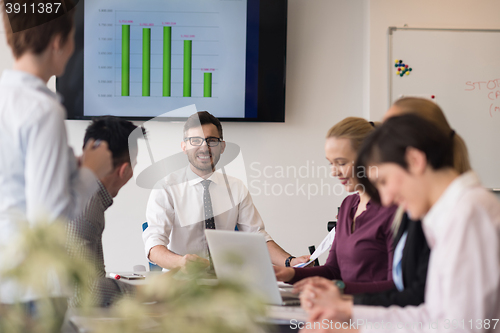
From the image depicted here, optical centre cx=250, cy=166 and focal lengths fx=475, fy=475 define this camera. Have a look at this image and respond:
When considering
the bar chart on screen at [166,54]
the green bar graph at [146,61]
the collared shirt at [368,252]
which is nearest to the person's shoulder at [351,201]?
the collared shirt at [368,252]

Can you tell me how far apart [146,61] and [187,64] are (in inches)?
10.3

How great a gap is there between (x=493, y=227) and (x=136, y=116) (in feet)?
8.05

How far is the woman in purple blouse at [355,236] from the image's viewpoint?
5.37ft

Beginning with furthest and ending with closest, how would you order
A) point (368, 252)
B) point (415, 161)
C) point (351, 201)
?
point (351, 201)
point (368, 252)
point (415, 161)

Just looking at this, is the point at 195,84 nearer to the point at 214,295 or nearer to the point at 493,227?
the point at 493,227

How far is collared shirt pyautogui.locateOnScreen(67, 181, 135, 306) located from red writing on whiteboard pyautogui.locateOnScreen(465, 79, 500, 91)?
2.56m

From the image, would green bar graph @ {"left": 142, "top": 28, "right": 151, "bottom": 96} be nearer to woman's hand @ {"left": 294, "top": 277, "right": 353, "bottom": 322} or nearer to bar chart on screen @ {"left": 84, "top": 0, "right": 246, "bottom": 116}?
bar chart on screen @ {"left": 84, "top": 0, "right": 246, "bottom": 116}

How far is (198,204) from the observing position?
2.52 m

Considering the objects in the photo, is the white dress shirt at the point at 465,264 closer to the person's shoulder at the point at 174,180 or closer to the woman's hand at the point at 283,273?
the woman's hand at the point at 283,273

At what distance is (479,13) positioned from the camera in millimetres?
3150

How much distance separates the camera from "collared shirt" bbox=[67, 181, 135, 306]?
4.24ft

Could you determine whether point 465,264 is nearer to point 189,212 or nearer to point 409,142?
point 409,142

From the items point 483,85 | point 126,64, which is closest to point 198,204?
point 126,64

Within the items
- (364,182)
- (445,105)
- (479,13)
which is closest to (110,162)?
(364,182)
